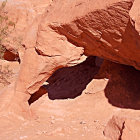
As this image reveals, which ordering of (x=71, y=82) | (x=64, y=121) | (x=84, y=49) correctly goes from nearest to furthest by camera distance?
(x=64, y=121)
(x=84, y=49)
(x=71, y=82)

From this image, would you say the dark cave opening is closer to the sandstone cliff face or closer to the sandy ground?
the sandstone cliff face

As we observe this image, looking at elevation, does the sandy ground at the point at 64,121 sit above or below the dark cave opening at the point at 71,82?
above

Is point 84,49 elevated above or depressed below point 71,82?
above

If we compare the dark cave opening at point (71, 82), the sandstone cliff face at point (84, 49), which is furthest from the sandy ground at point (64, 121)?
the dark cave opening at point (71, 82)

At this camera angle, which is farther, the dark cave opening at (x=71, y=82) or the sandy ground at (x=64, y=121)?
the dark cave opening at (x=71, y=82)

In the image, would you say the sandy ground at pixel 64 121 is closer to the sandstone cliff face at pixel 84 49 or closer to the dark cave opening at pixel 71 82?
the sandstone cliff face at pixel 84 49

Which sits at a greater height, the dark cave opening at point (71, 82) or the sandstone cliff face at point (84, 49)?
the sandstone cliff face at point (84, 49)

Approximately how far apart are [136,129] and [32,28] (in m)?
3.24

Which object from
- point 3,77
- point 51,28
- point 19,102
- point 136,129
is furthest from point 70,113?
point 3,77

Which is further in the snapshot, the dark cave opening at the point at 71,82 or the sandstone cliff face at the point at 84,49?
the dark cave opening at the point at 71,82

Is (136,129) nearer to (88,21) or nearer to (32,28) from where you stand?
(88,21)

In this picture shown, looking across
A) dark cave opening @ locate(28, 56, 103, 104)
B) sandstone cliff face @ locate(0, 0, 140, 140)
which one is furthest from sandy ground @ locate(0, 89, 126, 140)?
dark cave opening @ locate(28, 56, 103, 104)

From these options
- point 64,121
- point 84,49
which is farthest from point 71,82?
point 64,121

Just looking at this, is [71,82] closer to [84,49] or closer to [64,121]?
[84,49]
